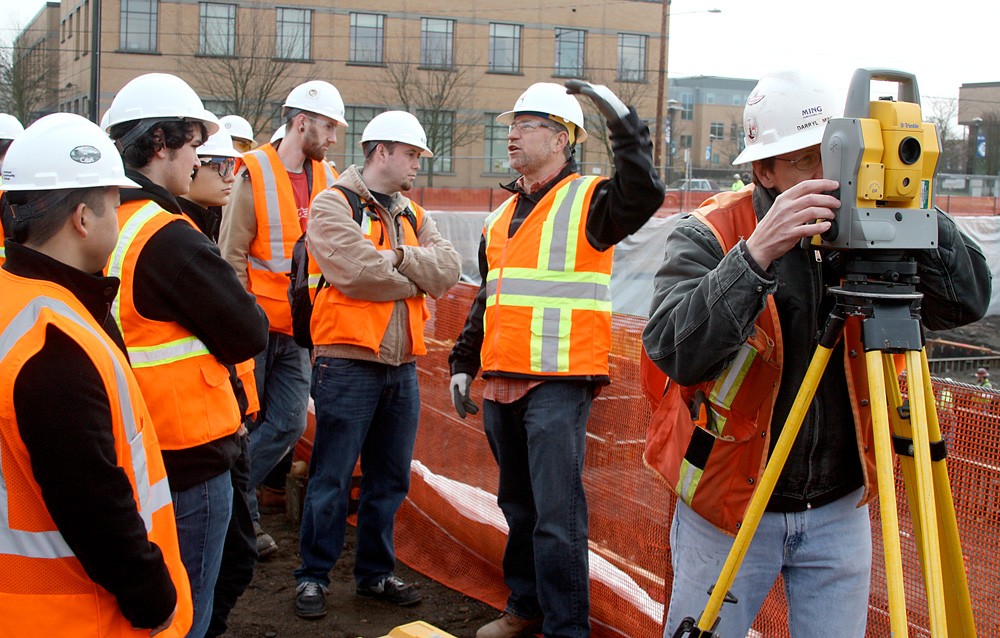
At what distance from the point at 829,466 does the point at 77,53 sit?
4963 centimetres

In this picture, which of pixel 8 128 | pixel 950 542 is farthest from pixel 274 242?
pixel 950 542

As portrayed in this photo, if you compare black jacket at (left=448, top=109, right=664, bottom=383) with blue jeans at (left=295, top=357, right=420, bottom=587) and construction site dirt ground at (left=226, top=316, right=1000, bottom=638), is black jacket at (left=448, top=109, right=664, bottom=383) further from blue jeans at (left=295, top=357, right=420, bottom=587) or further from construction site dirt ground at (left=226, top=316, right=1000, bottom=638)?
construction site dirt ground at (left=226, top=316, right=1000, bottom=638)

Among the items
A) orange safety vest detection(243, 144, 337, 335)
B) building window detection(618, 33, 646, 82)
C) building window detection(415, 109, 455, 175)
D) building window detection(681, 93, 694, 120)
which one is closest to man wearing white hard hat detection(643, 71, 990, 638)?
orange safety vest detection(243, 144, 337, 335)

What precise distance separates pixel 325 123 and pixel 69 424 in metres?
4.02

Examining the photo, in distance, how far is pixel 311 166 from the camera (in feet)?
20.1

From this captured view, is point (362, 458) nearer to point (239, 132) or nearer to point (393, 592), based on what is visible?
point (393, 592)

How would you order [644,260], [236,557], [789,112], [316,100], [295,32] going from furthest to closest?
[295,32] < [644,260] < [316,100] < [236,557] < [789,112]

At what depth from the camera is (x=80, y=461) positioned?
2297 millimetres

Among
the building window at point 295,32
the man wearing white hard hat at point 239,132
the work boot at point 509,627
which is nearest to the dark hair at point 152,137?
the work boot at point 509,627

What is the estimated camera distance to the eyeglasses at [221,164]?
4.55 meters

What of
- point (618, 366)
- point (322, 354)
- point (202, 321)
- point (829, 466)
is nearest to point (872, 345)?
point (829, 466)

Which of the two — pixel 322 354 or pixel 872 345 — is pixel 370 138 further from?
pixel 872 345

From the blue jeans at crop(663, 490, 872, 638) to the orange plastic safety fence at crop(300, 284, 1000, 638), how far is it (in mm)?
110

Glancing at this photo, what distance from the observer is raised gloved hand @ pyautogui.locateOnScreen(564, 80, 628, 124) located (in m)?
2.82
